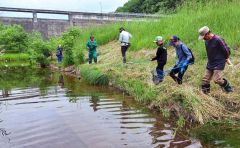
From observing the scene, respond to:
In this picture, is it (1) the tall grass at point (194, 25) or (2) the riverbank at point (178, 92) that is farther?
(1) the tall grass at point (194, 25)

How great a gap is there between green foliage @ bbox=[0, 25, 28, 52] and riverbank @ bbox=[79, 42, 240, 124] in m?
16.3

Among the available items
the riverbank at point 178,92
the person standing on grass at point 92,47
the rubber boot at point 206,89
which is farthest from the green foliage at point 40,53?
the rubber boot at point 206,89

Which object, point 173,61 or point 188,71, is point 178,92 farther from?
point 173,61

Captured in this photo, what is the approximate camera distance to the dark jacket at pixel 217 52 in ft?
30.0

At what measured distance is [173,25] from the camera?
18.4m

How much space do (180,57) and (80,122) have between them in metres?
3.55

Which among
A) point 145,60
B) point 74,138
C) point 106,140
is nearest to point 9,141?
point 74,138

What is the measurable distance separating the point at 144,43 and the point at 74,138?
38.4 feet

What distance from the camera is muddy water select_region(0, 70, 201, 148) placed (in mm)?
7758

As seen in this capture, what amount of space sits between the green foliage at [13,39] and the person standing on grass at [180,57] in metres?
22.4

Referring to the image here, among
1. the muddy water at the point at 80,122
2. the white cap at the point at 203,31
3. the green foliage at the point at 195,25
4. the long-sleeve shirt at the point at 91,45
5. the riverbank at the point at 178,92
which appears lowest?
the muddy water at the point at 80,122

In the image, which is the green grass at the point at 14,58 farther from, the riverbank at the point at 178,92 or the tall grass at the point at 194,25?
the riverbank at the point at 178,92

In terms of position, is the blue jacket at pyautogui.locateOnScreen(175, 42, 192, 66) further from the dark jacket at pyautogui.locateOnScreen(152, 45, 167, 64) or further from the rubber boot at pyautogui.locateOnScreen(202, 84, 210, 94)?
the rubber boot at pyautogui.locateOnScreen(202, 84, 210, 94)

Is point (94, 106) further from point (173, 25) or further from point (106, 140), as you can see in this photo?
point (173, 25)
